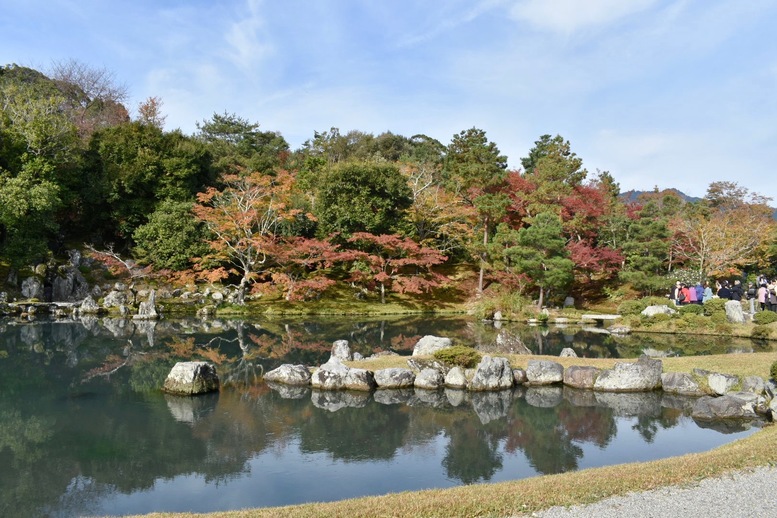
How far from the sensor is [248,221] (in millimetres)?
25578

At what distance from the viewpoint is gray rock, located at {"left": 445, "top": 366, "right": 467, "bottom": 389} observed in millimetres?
12484

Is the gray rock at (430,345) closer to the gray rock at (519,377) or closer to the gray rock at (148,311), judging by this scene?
the gray rock at (519,377)

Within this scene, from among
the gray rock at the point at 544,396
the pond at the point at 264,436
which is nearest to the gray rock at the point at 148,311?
the pond at the point at 264,436

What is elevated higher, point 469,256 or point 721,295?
point 469,256

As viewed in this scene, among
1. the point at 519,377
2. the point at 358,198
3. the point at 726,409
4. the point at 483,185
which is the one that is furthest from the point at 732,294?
the point at 358,198

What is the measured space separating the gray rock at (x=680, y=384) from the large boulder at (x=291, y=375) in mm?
7769

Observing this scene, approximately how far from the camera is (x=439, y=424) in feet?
32.6

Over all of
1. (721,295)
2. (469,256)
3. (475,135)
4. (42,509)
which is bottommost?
(42,509)

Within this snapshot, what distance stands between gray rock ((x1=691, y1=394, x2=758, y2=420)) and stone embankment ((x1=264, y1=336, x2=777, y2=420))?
1075 millimetres

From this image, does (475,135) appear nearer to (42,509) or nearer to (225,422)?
(225,422)

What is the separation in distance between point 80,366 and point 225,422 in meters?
6.60

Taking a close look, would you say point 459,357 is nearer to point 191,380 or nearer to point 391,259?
point 191,380

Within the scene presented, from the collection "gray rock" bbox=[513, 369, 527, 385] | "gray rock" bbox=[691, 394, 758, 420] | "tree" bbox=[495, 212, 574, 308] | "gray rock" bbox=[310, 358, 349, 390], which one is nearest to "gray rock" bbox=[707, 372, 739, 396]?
"gray rock" bbox=[691, 394, 758, 420]

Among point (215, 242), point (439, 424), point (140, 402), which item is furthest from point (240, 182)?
point (439, 424)
